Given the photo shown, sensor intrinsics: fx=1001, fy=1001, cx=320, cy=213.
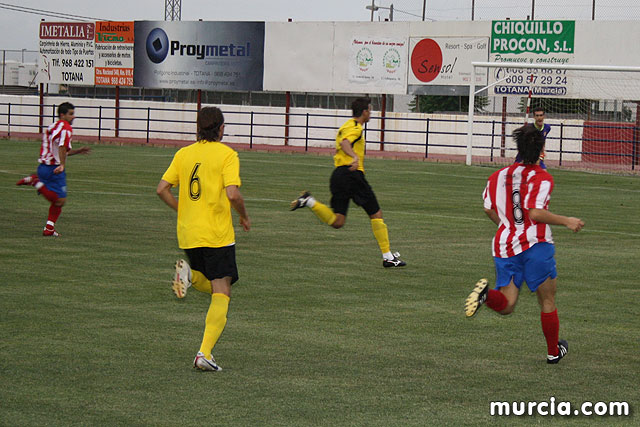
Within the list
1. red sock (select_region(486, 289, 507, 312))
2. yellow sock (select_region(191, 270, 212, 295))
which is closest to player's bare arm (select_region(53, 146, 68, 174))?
yellow sock (select_region(191, 270, 212, 295))

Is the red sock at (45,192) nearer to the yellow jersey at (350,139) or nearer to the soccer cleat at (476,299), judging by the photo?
the yellow jersey at (350,139)

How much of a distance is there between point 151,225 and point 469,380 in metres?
9.97

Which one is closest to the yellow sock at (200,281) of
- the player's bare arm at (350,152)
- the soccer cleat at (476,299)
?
the soccer cleat at (476,299)

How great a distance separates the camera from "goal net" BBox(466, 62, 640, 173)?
34781 mm

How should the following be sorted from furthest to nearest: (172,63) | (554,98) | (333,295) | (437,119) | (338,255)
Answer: (172,63)
(437,119)
(554,98)
(338,255)
(333,295)

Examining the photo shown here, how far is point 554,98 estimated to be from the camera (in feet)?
120

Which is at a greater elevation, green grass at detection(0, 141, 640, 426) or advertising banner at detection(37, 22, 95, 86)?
advertising banner at detection(37, 22, 95, 86)

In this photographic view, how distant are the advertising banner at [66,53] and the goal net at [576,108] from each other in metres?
19.1

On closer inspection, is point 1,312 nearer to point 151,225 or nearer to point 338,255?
point 338,255

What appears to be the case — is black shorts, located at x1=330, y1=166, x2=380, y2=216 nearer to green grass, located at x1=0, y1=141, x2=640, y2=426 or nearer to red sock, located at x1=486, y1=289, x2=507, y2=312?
green grass, located at x1=0, y1=141, x2=640, y2=426

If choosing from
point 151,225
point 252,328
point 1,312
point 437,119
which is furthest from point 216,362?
point 437,119

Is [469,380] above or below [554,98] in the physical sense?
below

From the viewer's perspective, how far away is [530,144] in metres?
7.21

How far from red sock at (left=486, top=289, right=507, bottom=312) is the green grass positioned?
0.44m
